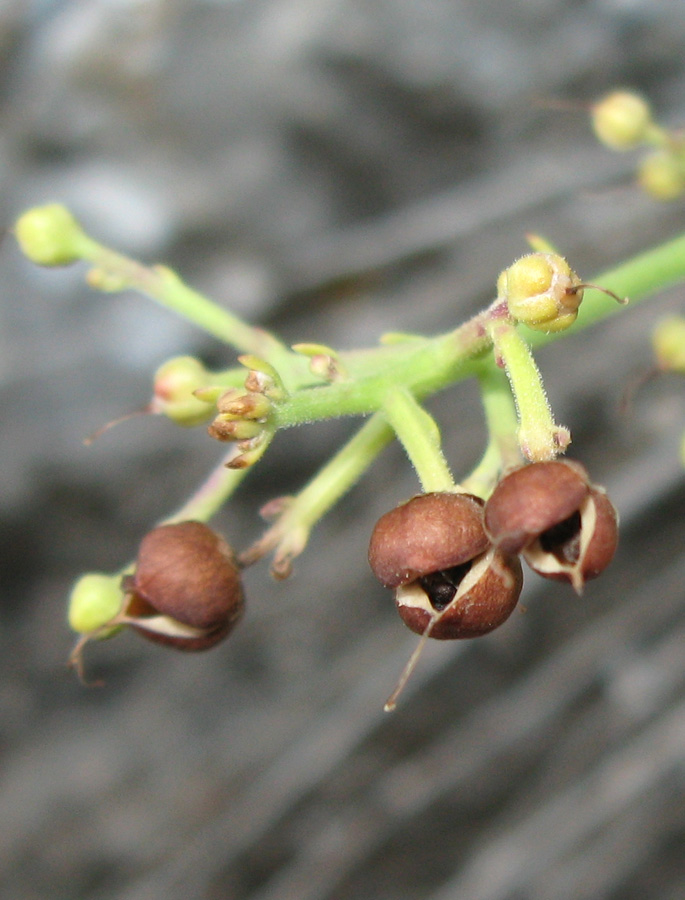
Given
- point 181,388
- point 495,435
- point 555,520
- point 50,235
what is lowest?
point 555,520

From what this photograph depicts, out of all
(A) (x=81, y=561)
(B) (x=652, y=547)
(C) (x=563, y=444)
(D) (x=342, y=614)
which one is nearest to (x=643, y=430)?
(B) (x=652, y=547)

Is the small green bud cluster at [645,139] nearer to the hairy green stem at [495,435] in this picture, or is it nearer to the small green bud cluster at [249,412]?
the hairy green stem at [495,435]

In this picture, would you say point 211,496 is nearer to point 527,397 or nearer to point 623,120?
point 527,397

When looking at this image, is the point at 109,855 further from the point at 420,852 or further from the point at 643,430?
the point at 643,430

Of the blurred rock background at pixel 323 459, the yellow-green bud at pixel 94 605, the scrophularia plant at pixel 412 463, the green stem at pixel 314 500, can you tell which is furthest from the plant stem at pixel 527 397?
the blurred rock background at pixel 323 459

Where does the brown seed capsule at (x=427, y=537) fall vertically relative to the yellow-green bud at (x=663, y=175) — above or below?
below

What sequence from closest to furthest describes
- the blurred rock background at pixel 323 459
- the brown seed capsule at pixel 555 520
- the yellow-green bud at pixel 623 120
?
the brown seed capsule at pixel 555 520, the yellow-green bud at pixel 623 120, the blurred rock background at pixel 323 459

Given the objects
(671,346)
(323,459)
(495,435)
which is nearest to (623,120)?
(671,346)

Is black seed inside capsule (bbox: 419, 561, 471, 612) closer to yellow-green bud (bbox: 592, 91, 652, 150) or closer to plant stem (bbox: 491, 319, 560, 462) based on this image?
plant stem (bbox: 491, 319, 560, 462)
